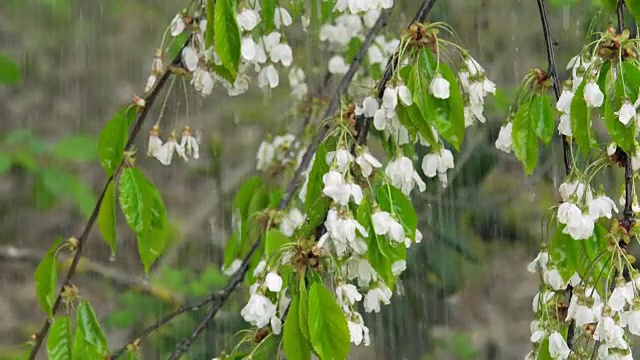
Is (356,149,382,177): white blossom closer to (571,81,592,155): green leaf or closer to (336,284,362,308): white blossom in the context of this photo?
(336,284,362,308): white blossom

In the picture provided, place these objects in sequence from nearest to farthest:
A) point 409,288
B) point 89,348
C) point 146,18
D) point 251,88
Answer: point 89,348, point 409,288, point 251,88, point 146,18

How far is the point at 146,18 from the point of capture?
14.0 ft

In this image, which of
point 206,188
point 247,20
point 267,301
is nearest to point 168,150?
point 247,20

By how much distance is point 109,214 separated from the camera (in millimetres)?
1345

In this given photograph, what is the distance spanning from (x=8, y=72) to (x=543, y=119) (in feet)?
7.11

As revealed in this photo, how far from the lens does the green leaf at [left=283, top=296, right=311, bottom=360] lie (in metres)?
1.07

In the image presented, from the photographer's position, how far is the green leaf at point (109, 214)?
4.39 feet

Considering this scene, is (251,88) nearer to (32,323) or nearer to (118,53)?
(118,53)

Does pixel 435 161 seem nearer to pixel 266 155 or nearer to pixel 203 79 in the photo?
pixel 203 79

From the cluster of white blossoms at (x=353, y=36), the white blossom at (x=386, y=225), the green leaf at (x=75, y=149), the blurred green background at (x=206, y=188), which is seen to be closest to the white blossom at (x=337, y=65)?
the cluster of white blossoms at (x=353, y=36)

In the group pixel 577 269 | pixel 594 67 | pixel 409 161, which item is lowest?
pixel 577 269

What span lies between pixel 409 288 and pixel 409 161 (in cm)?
157

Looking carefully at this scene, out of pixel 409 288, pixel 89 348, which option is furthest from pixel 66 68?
pixel 89 348

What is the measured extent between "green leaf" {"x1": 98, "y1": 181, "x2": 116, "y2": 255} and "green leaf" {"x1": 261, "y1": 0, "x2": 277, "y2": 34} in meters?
0.34
